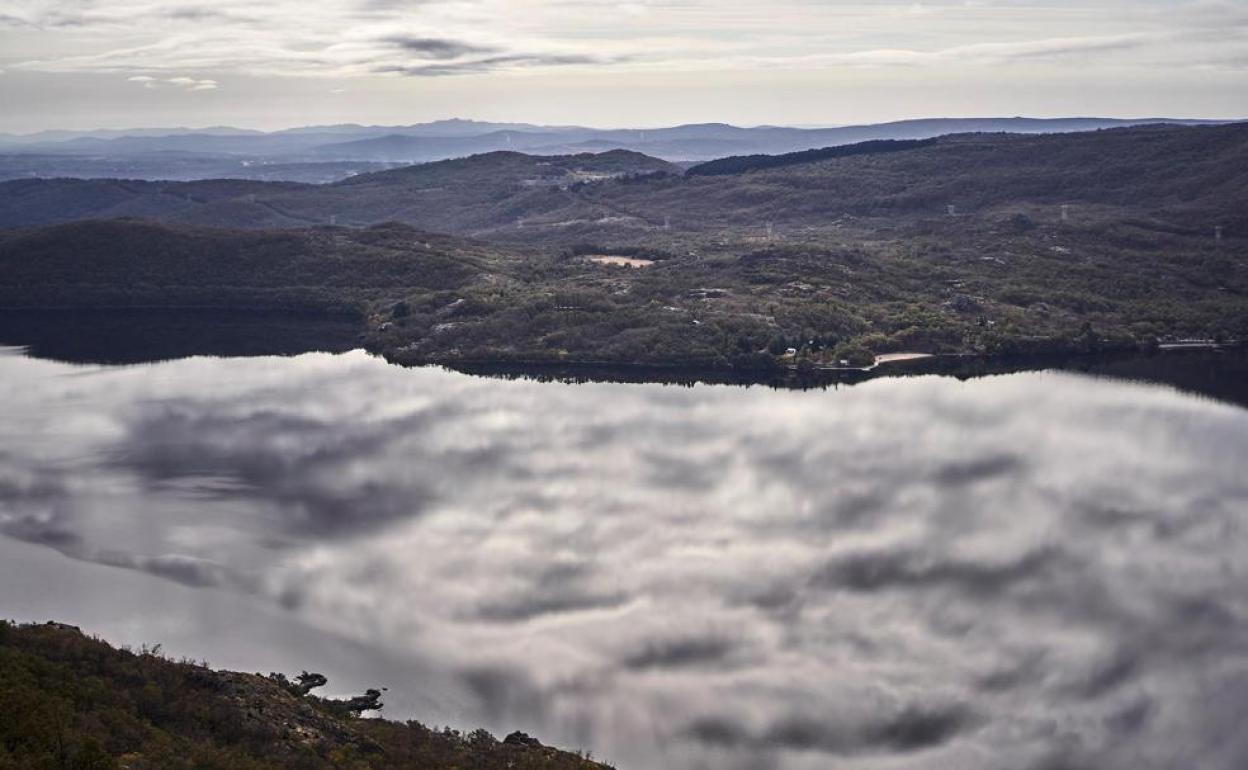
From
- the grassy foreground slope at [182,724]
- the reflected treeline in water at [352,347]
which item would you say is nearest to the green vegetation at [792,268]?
the reflected treeline in water at [352,347]

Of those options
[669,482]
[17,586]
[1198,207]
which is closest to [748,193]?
[1198,207]

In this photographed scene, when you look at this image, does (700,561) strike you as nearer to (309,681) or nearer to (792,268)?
(309,681)

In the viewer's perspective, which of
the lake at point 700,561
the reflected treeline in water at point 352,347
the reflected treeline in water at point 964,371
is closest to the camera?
the lake at point 700,561

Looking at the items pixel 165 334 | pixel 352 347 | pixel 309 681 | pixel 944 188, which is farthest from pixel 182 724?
pixel 944 188

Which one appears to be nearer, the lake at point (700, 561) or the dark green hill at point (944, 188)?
the lake at point (700, 561)

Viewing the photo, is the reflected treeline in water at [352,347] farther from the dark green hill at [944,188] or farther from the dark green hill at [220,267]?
the dark green hill at [944,188]

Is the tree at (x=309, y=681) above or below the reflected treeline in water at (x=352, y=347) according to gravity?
below
